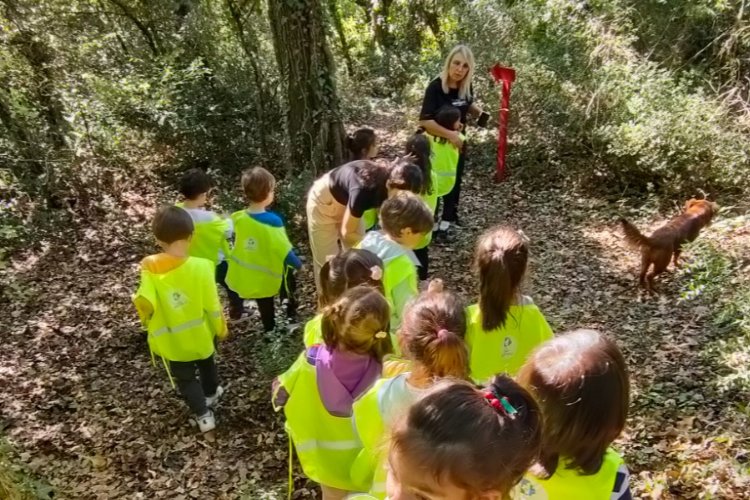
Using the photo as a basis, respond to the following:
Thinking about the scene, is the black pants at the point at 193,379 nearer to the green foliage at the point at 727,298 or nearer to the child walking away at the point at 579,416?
the child walking away at the point at 579,416

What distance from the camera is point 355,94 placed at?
44.2 ft

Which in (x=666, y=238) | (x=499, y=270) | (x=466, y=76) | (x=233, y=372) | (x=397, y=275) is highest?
(x=466, y=76)

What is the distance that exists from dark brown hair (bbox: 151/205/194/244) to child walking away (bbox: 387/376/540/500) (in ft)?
8.18

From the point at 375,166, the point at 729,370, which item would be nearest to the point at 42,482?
the point at 375,166

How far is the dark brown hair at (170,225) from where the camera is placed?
11.8 feet

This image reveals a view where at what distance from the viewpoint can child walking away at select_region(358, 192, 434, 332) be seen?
3359 mm

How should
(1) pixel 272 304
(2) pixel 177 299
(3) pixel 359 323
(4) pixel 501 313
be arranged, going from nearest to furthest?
(3) pixel 359 323, (4) pixel 501 313, (2) pixel 177 299, (1) pixel 272 304

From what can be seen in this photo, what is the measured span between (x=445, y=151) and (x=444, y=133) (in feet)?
0.61

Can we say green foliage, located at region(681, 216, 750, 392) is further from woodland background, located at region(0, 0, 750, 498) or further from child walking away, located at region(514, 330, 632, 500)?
child walking away, located at region(514, 330, 632, 500)

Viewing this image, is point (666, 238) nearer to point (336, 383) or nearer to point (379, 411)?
point (336, 383)

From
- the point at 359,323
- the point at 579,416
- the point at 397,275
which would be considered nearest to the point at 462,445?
the point at 579,416

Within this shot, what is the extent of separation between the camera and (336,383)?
264cm

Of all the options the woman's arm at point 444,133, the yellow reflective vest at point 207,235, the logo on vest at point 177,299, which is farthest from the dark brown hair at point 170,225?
the woman's arm at point 444,133

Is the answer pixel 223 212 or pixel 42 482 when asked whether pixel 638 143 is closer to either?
pixel 223 212
